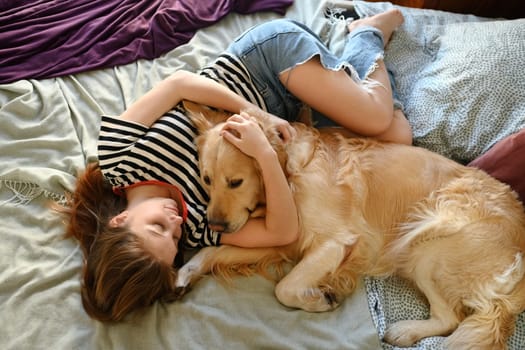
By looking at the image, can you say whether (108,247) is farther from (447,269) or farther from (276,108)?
(447,269)

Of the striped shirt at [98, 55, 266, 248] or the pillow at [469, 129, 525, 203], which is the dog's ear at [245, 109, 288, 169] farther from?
the pillow at [469, 129, 525, 203]

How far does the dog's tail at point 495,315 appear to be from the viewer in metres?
1.65

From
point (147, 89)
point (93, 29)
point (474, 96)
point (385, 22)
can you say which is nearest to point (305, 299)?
point (474, 96)

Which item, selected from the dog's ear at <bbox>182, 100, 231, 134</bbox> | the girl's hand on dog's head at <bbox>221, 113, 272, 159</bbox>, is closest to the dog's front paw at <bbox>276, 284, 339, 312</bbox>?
the girl's hand on dog's head at <bbox>221, 113, 272, 159</bbox>

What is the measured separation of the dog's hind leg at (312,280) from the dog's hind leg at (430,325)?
0.25m

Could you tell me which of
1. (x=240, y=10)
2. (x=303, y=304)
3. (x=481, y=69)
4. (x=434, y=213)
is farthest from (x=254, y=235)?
(x=240, y=10)

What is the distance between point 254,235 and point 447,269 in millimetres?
790

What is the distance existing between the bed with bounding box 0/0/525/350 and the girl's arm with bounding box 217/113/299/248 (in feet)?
Answer: 0.59

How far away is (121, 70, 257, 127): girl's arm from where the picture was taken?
6.32 feet

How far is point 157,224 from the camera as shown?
170cm

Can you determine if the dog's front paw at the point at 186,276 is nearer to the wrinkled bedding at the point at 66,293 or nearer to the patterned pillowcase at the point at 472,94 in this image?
the wrinkled bedding at the point at 66,293

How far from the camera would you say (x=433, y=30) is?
2.56 metres

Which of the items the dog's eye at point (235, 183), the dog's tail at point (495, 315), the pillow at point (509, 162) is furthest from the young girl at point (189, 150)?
the dog's tail at point (495, 315)

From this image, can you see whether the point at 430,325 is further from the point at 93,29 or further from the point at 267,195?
the point at 93,29
